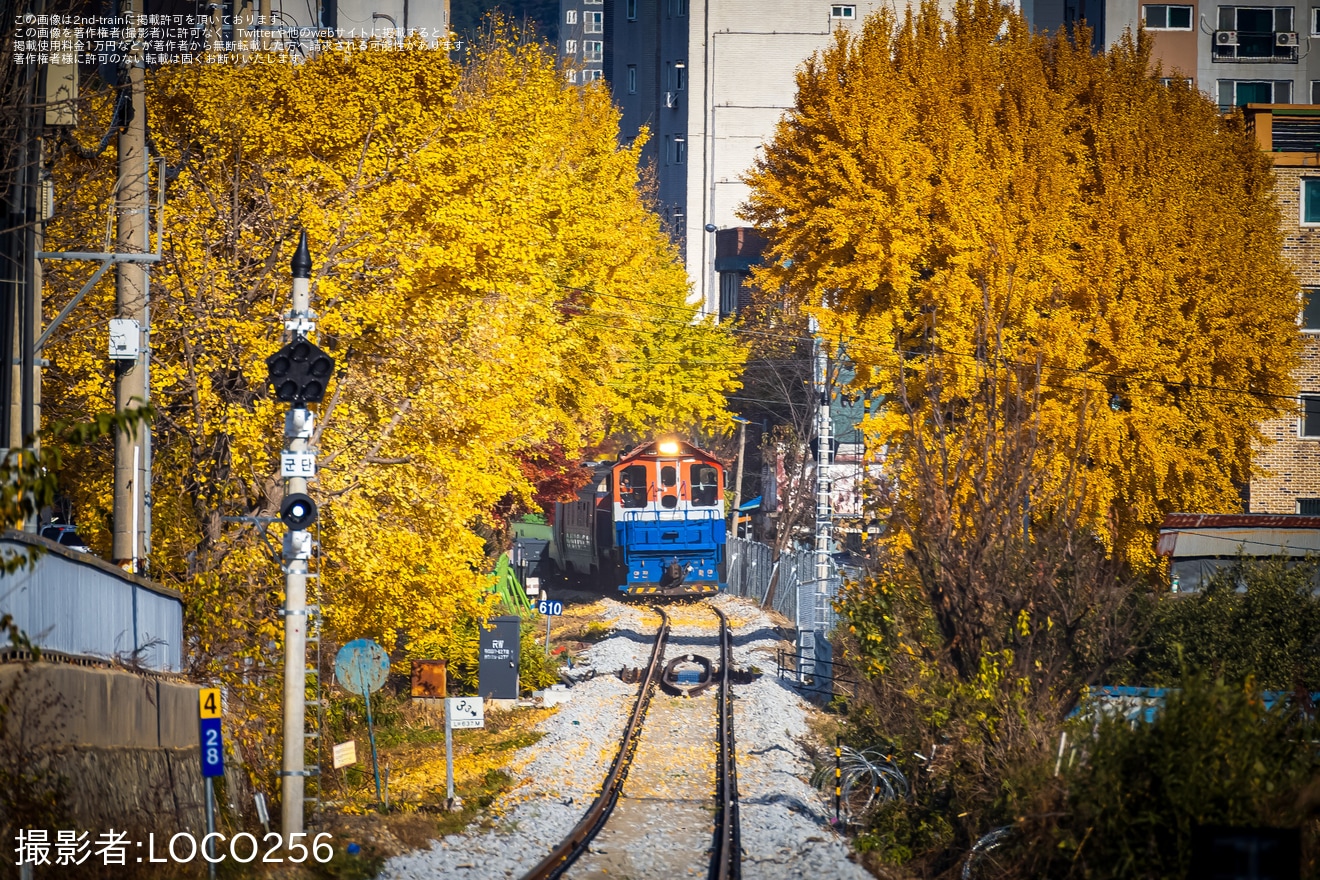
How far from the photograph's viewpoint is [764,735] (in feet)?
76.3

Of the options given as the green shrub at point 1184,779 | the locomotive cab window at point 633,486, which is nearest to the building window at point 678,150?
the locomotive cab window at point 633,486

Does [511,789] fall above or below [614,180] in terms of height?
below

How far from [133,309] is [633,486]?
23.7m

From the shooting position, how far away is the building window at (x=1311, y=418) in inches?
1448

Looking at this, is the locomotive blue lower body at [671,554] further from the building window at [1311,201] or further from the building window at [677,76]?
the building window at [677,76]

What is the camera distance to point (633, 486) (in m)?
40.2

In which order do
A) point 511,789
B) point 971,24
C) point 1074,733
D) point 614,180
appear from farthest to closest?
point 614,180, point 971,24, point 511,789, point 1074,733

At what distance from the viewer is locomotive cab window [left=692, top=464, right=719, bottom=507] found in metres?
40.8

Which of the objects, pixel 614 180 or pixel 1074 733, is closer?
pixel 1074 733

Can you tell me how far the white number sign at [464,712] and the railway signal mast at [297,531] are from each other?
178 inches

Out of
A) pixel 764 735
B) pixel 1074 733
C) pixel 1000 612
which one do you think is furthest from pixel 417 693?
pixel 1074 733

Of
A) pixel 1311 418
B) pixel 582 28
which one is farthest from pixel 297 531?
pixel 582 28

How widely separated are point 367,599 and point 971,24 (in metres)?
19.5

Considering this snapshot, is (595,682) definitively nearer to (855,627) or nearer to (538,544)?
(855,627)
